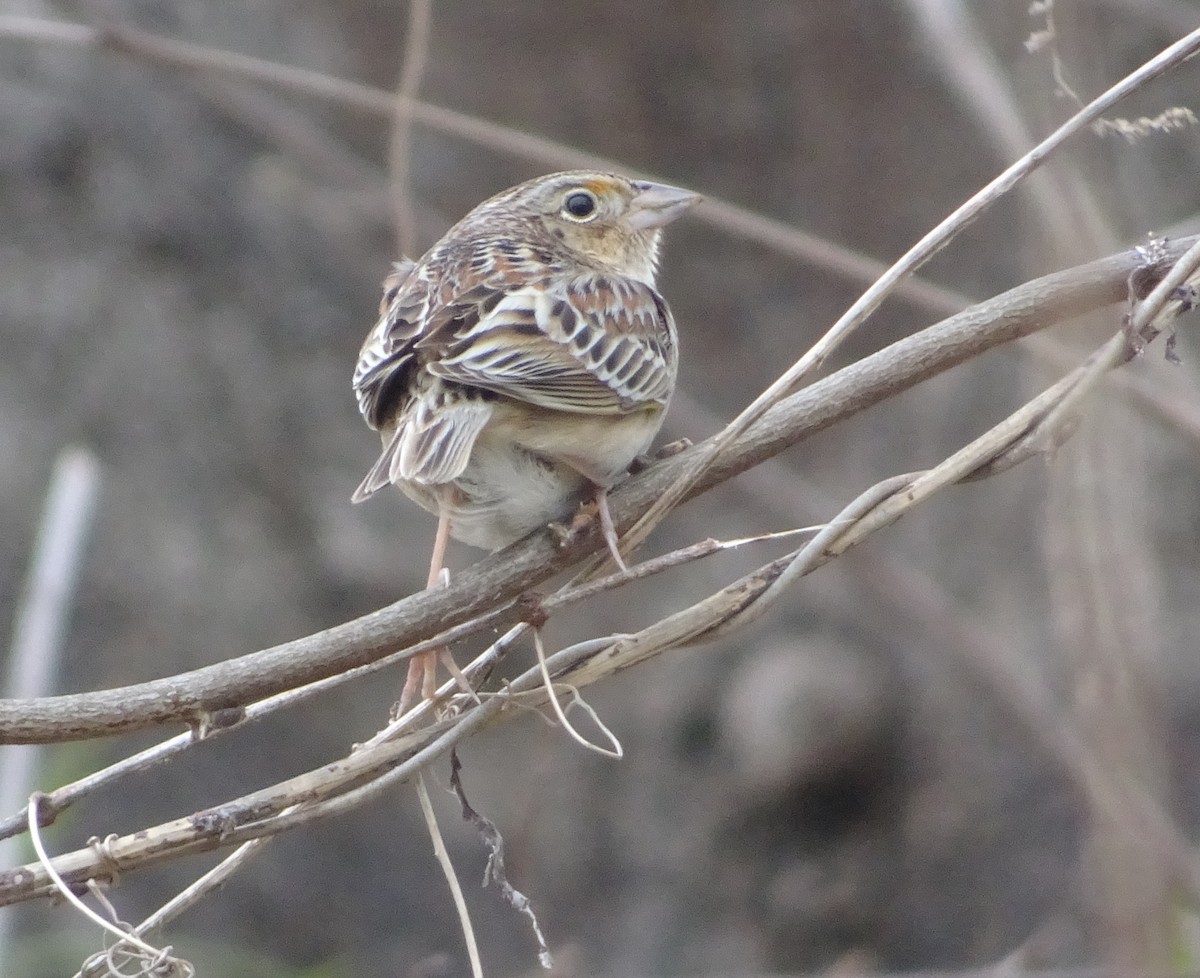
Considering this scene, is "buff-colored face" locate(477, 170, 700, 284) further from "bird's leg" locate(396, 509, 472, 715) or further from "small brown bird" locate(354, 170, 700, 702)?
"bird's leg" locate(396, 509, 472, 715)

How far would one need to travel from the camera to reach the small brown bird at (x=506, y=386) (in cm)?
253

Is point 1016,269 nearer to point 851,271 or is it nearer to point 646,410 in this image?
point 851,271

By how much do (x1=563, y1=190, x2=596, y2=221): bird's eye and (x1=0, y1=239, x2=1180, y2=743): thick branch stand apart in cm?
144

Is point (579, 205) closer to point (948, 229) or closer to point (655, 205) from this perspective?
point (655, 205)

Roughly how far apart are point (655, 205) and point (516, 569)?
1539 mm

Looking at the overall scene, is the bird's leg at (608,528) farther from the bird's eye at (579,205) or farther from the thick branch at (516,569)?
the bird's eye at (579,205)

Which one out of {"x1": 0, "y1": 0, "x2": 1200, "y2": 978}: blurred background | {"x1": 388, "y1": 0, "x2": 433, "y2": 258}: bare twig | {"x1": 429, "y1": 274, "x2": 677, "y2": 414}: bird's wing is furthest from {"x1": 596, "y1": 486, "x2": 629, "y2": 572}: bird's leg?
{"x1": 0, "y1": 0, "x2": 1200, "y2": 978}: blurred background

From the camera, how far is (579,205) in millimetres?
3666

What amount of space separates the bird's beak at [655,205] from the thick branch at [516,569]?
135cm

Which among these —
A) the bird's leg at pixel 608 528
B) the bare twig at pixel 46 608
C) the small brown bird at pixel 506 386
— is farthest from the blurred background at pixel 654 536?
the bird's leg at pixel 608 528

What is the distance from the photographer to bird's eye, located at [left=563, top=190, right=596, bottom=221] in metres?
3.65

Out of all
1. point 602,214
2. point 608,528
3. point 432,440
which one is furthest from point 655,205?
point 608,528

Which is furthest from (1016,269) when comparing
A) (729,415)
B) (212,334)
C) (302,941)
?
(302,941)

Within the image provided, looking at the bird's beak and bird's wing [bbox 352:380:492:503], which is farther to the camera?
the bird's beak
